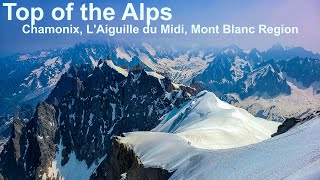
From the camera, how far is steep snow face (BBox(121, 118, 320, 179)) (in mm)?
34531

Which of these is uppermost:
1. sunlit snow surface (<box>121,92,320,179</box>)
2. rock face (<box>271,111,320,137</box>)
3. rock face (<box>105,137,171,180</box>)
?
rock face (<box>271,111,320,137</box>)

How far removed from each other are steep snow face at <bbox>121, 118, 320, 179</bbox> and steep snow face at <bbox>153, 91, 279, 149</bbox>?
13454 millimetres

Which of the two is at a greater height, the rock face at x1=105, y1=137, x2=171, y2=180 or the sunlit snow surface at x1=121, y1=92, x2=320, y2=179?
the sunlit snow surface at x1=121, y1=92, x2=320, y2=179

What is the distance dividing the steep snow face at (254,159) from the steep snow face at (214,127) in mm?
13454

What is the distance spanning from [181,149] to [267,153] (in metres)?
20.8

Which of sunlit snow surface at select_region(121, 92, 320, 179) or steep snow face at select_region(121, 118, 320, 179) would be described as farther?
sunlit snow surface at select_region(121, 92, 320, 179)

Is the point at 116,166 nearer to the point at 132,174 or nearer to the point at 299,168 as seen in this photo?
the point at 132,174

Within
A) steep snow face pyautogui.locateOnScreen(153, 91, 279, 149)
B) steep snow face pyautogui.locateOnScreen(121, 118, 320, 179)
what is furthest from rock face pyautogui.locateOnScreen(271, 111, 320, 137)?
steep snow face pyautogui.locateOnScreen(153, 91, 279, 149)

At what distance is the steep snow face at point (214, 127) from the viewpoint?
3167 inches

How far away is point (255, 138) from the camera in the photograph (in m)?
99.1

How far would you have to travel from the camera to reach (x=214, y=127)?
104 m

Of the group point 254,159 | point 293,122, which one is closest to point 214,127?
point 293,122

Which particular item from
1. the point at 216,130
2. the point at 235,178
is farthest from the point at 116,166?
the point at 235,178

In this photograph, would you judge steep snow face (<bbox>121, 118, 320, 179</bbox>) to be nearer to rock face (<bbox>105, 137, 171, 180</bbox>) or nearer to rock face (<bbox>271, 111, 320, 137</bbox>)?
rock face (<bbox>105, 137, 171, 180</bbox>)
